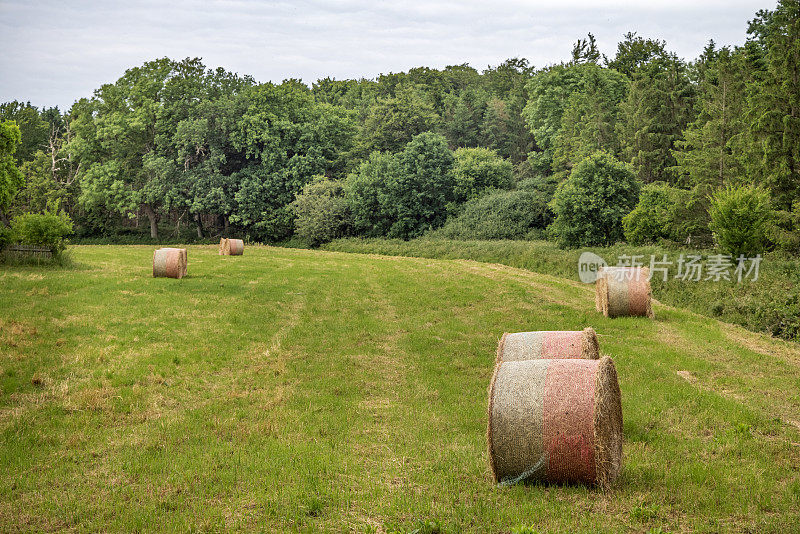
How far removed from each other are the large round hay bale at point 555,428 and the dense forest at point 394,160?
107ft

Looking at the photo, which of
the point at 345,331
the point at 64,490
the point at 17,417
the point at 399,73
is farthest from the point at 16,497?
the point at 399,73

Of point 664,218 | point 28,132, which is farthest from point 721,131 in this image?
point 28,132

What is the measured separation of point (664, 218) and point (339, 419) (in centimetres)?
3203

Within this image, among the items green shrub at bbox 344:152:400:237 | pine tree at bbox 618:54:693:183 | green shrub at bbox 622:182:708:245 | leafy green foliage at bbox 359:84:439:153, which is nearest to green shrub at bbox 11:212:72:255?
green shrub at bbox 344:152:400:237

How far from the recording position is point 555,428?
7512 millimetres

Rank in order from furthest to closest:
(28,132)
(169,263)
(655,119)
A: (28,132) < (655,119) < (169,263)

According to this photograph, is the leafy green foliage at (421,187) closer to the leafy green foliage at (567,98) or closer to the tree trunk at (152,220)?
the leafy green foliage at (567,98)

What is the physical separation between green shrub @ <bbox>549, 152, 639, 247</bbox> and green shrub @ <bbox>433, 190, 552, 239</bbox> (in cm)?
1001

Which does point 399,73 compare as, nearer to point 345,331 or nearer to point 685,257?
point 685,257

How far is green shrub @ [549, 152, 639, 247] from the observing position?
41.9m

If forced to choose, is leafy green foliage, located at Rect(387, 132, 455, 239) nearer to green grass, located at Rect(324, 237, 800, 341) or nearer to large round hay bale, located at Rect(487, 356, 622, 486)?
green grass, located at Rect(324, 237, 800, 341)

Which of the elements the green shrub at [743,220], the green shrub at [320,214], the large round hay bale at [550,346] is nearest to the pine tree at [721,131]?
the green shrub at [743,220]

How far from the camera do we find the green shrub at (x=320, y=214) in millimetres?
58156

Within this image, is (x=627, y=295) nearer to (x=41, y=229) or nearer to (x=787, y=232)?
(x=787, y=232)
